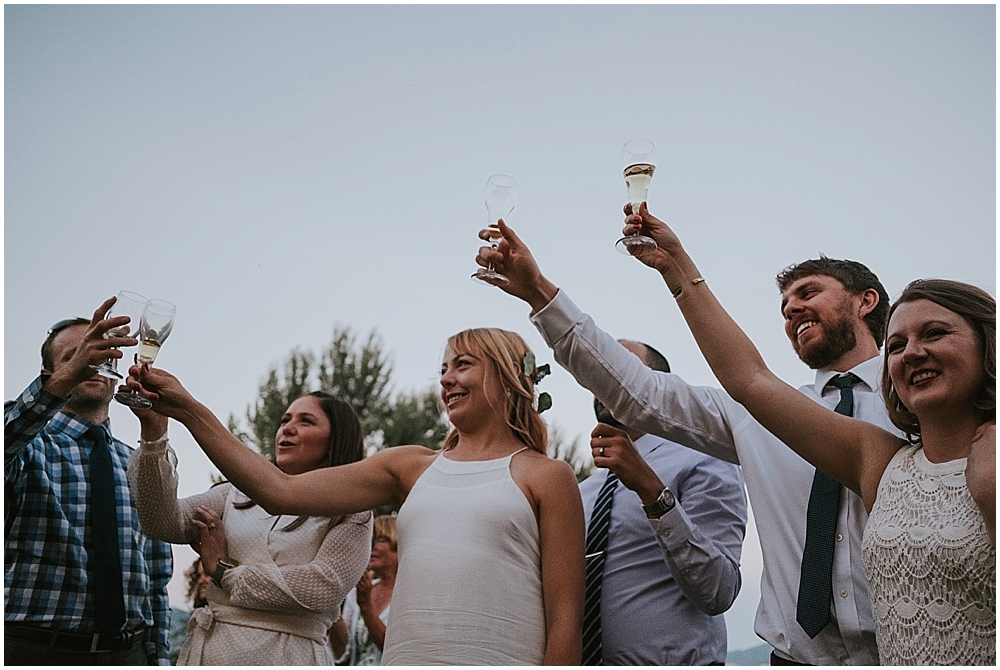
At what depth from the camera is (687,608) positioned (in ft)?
10.6

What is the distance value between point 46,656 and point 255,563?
0.90 m

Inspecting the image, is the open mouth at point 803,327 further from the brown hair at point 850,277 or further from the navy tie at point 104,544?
the navy tie at point 104,544

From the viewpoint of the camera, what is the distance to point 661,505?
3.03m

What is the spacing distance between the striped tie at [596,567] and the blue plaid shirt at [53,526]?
6.06ft

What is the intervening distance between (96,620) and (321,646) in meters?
0.91

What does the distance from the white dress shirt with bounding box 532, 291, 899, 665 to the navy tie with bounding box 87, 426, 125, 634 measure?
205 centimetres

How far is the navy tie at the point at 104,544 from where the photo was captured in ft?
12.2

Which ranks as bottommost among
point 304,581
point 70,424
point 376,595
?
point 376,595

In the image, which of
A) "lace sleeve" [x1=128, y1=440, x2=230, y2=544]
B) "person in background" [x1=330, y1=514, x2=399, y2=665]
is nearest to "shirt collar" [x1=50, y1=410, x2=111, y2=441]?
"lace sleeve" [x1=128, y1=440, x2=230, y2=544]

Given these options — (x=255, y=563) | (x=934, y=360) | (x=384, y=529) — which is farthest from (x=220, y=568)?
(x=384, y=529)

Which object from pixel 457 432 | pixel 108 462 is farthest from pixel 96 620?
pixel 457 432

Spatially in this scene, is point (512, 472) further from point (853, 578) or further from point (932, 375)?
point (932, 375)

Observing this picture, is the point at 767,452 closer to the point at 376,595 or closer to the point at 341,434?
the point at 341,434

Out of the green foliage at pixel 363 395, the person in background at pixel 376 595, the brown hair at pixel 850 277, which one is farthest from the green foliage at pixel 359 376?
the brown hair at pixel 850 277
